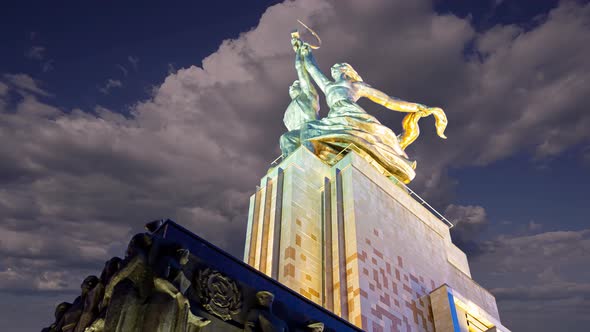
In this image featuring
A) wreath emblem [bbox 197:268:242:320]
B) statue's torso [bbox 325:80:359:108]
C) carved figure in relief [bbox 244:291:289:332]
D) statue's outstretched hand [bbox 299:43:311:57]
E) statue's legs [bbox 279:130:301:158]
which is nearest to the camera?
wreath emblem [bbox 197:268:242:320]

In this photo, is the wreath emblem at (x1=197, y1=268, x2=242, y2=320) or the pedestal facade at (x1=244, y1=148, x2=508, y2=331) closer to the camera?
the wreath emblem at (x1=197, y1=268, x2=242, y2=320)

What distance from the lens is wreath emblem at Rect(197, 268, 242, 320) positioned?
21.2ft

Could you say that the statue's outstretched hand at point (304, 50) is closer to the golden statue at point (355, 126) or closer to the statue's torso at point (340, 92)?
the golden statue at point (355, 126)

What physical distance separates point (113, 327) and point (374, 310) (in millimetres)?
9996

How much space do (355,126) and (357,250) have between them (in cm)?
697

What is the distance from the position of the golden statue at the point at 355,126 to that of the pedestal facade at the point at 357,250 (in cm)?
125

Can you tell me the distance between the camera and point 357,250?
602 inches

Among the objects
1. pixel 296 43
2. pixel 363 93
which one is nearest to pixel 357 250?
pixel 363 93

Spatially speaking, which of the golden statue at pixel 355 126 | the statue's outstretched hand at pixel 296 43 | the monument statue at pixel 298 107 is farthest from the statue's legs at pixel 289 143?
the statue's outstretched hand at pixel 296 43

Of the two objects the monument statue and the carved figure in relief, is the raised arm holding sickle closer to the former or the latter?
the monument statue

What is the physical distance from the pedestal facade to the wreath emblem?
7.45m

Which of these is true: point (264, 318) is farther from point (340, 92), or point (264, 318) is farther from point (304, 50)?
point (304, 50)

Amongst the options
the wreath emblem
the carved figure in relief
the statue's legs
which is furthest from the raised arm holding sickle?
the wreath emblem

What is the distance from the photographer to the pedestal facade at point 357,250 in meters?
14.7
